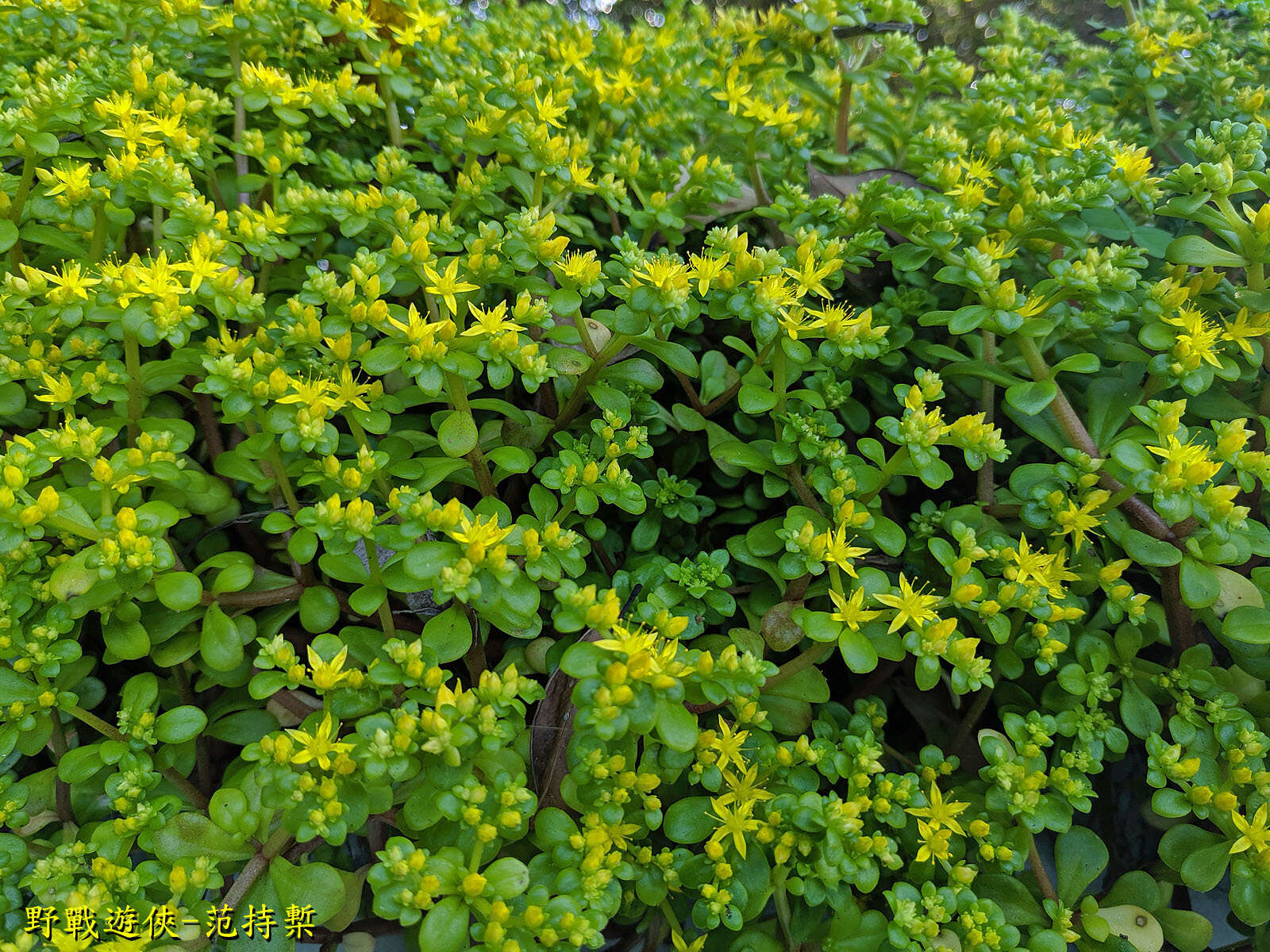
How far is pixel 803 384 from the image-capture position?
127 cm

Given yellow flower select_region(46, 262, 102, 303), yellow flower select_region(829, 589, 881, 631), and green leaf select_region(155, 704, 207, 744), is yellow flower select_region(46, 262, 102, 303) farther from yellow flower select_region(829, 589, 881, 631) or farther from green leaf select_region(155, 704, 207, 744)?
yellow flower select_region(829, 589, 881, 631)

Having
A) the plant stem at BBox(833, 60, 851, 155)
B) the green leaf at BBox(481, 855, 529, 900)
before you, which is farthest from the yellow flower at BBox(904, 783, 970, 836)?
the plant stem at BBox(833, 60, 851, 155)

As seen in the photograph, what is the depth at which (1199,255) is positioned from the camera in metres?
1.06

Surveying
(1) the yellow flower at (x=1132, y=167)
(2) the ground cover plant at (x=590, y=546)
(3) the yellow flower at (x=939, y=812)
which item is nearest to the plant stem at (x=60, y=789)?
(2) the ground cover plant at (x=590, y=546)

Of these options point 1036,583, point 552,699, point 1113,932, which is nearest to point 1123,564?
point 1036,583

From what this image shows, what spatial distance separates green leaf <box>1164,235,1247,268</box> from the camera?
106 cm

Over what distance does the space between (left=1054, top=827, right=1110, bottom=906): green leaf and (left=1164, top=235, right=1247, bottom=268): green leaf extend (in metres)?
0.78

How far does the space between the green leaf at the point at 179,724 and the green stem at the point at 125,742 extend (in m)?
0.04

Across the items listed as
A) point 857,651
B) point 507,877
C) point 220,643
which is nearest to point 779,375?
point 857,651

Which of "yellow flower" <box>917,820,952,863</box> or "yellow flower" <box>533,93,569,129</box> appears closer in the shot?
"yellow flower" <box>917,820,952,863</box>

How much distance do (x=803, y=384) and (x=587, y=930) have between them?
0.83m

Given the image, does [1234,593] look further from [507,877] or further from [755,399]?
[507,877]

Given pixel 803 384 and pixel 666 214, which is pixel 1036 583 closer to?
pixel 803 384

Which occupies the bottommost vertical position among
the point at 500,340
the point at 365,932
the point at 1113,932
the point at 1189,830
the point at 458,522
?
the point at 365,932
